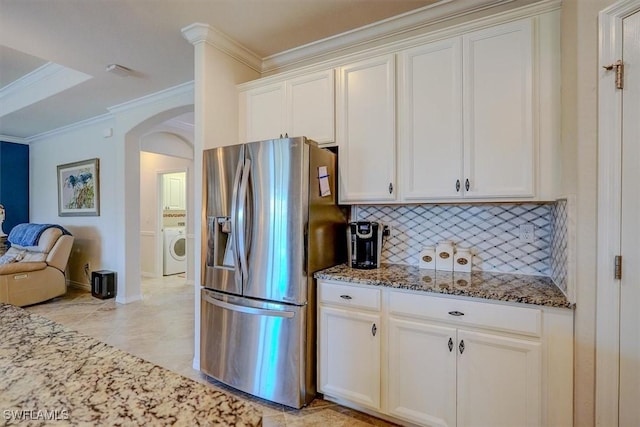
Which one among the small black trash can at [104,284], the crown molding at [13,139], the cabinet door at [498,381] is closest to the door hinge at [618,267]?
the cabinet door at [498,381]

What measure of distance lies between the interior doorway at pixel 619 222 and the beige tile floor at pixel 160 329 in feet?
3.71

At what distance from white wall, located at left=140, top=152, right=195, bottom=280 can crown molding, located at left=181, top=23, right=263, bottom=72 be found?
3641 mm

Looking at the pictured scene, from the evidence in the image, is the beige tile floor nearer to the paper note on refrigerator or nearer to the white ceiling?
the paper note on refrigerator

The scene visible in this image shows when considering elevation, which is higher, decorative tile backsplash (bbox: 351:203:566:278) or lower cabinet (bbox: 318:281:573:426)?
decorative tile backsplash (bbox: 351:203:566:278)

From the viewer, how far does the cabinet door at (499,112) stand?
170 centimetres

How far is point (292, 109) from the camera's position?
7.78ft

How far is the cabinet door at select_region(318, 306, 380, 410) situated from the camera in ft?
6.09

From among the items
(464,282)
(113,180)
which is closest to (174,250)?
(113,180)

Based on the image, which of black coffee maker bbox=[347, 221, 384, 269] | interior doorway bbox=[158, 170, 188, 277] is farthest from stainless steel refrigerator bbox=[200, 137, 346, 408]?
interior doorway bbox=[158, 170, 188, 277]

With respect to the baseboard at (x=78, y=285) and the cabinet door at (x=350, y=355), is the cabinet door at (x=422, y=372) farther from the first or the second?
the baseboard at (x=78, y=285)

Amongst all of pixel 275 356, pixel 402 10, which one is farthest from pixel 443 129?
pixel 275 356

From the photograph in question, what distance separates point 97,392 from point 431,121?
1.95m

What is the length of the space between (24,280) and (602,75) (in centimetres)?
575

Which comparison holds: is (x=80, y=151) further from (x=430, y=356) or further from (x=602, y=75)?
(x=602, y=75)
